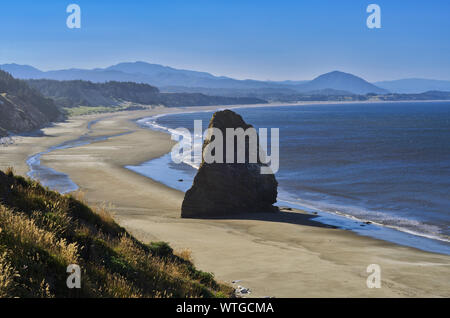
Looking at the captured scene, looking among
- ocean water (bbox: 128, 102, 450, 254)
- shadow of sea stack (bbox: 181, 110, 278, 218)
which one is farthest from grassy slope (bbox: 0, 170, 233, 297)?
ocean water (bbox: 128, 102, 450, 254)

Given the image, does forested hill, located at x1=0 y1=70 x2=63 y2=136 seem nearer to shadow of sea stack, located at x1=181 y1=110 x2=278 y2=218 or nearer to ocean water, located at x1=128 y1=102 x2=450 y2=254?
ocean water, located at x1=128 y1=102 x2=450 y2=254

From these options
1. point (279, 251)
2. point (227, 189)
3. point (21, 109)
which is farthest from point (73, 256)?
point (21, 109)

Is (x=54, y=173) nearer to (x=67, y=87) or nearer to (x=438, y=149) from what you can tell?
(x=438, y=149)

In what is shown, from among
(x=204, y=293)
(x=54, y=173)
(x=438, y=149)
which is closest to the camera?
(x=204, y=293)

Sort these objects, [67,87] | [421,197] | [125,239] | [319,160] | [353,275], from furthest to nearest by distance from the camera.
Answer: [67,87]
[319,160]
[421,197]
[353,275]
[125,239]

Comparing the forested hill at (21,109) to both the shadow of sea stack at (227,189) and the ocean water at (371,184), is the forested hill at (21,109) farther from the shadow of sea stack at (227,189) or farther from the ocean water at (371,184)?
the shadow of sea stack at (227,189)

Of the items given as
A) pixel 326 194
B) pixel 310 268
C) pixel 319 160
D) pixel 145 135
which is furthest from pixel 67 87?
pixel 310 268

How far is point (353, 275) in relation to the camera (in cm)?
1428

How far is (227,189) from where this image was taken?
24.5 m

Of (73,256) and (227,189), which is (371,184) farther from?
(73,256)

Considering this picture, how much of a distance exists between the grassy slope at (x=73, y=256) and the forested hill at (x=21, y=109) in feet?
195

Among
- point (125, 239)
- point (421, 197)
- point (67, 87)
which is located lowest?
point (421, 197)

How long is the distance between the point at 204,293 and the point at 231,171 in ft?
47.0

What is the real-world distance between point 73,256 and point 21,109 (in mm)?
81758
